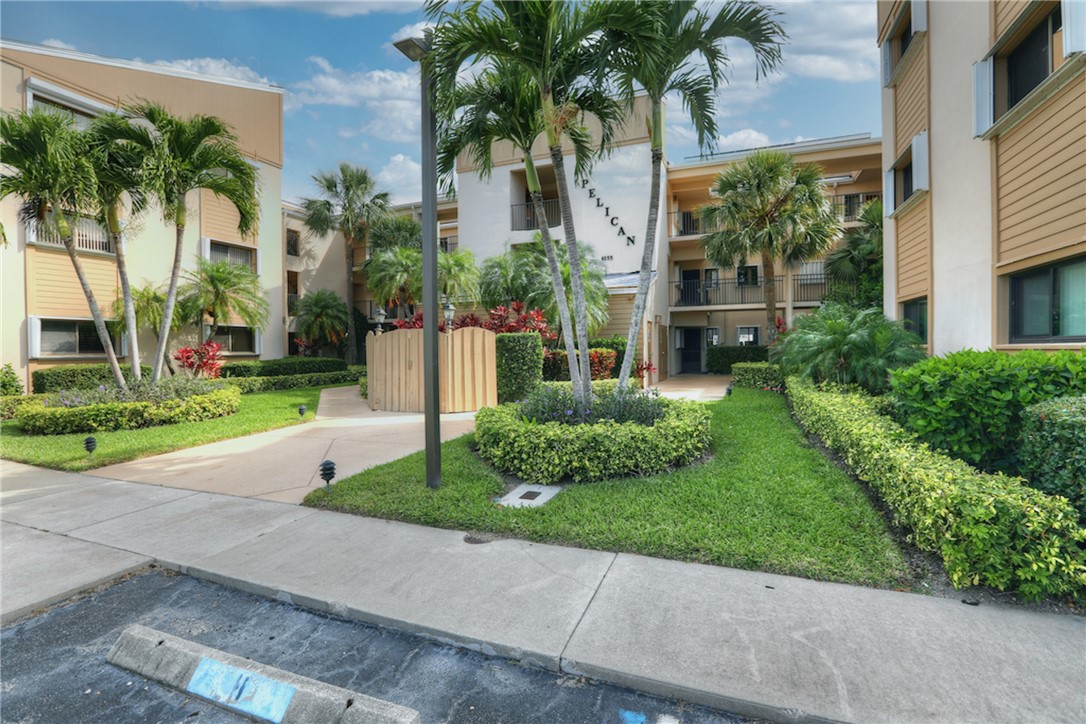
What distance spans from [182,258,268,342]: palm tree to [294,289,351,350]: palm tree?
176 inches

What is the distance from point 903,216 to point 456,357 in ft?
31.7

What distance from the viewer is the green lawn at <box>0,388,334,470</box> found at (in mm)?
7152

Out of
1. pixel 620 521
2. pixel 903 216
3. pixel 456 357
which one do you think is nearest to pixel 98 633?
pixel 620 521

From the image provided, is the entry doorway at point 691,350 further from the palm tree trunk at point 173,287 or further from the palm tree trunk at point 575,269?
the palm tree trunk at point 173,287

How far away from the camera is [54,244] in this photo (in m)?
13.7

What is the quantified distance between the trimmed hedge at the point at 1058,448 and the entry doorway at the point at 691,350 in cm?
1971

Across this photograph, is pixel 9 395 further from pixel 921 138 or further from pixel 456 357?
pixel 921 138

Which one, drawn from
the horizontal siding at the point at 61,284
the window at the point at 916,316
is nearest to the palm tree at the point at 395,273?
the horizontal siding at the point at 61,284

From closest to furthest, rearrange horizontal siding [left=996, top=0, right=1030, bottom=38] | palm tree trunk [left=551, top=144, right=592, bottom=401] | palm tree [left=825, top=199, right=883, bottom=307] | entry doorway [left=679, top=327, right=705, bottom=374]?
horizontal siding [left=996, top=0, right=1030, bottom=38]
palm tree trunk [left=551, top=144, right=592, bottom=401]
palm tree [left=825, top=199, right=883, bottom=307]
entry doorway [left=679, top=327, right=705, bottom=374]

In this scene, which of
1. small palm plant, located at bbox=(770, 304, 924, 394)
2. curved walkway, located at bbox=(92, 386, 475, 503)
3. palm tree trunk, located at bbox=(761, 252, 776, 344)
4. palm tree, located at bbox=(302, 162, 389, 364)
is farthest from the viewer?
palm tree, located at bbox=(302, 162, 389, 364)

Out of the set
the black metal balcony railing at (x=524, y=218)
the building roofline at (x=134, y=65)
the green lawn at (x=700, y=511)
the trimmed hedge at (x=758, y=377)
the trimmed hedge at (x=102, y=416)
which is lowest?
the green lawn at (x=700, y=511)

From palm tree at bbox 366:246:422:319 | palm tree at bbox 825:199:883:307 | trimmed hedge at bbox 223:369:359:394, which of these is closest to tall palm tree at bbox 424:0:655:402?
palm tree at bbox 825:199:883:307

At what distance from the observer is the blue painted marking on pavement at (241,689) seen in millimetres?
2328

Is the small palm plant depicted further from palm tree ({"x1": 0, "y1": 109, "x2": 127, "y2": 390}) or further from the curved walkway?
palm tree ({"x1": 0, "y1": 109, "x2": 127, "y2": 390})
